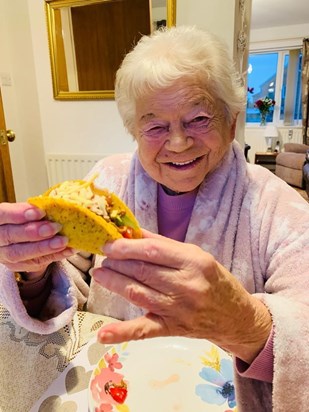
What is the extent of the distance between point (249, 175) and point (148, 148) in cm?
32

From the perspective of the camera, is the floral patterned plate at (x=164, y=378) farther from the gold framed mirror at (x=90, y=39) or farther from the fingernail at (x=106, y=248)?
the gold framed mirror at (x=90, y=39)

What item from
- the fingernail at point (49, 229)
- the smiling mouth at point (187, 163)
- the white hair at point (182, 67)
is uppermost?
the white hair at point (182, 67)

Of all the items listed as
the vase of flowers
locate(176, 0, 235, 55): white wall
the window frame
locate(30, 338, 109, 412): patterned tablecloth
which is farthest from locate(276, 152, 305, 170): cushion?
locate(30, 338, 109, 412): patterned tablecloth

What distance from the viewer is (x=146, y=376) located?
27.8 inches

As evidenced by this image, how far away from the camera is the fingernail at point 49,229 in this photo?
530 mm

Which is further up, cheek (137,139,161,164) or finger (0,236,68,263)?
cheek (137,139,161,164)

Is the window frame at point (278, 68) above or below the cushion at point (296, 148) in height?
above

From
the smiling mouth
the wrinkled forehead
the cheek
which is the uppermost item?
the wrinkled forehead

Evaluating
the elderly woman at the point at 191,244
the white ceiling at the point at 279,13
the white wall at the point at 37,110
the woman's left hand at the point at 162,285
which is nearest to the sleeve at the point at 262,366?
the elderly woman at the point at 191,244

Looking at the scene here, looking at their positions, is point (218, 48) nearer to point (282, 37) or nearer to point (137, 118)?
point (137, 118)

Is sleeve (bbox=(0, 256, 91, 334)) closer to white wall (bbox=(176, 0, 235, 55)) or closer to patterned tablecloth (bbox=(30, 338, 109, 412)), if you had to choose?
patterned tablecloth (bbox=(30, 338, 109, 412))

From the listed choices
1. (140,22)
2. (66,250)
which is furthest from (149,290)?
(140,22)

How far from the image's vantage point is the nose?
0.94 meters

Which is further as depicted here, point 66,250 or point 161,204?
point 161,204
